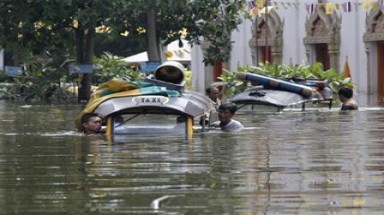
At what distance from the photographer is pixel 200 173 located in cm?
1356

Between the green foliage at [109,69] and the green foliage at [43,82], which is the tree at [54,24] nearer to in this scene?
the green foliage at [43,82]

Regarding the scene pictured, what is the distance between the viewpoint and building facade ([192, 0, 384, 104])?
1932 inches

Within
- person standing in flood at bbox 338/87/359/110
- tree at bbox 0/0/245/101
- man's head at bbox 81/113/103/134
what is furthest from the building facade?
man's head at bbox 81/113/103/134

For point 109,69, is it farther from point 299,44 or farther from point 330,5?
point 299,44

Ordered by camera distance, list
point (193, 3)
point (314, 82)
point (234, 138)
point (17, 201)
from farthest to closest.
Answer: point (193, 3), point (314, 82), point (234, 138), point (17, 201)

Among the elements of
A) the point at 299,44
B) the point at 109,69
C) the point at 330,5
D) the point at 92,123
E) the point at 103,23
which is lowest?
the point at 92,123

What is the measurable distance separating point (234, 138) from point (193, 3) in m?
20.6

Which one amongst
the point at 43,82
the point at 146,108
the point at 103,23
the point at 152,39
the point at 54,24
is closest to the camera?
the point at 146,108

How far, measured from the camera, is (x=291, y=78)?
109 feet

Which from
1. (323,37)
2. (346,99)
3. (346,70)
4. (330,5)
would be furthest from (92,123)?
(323,37)

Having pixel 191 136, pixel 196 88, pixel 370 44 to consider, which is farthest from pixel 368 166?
pixel 196 88

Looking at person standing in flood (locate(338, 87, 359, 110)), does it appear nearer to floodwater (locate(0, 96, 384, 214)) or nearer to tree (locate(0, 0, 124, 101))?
floodwater (locate(0, 96, 384, 214))

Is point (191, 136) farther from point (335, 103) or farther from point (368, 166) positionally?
point (335, 103)

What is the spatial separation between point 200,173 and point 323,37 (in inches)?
1500
